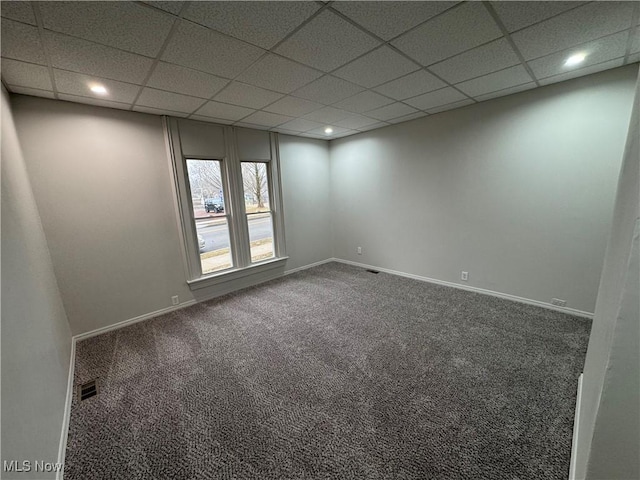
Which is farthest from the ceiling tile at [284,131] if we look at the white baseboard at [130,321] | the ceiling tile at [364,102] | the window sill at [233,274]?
the white baseboard at [130,321]

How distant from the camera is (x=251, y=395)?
6.22 feet

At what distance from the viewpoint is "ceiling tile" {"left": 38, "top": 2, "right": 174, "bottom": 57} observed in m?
1.32

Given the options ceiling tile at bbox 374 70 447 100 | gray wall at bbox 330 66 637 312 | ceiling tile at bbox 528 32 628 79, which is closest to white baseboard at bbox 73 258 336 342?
gray wall at bbox 330 66 637 312

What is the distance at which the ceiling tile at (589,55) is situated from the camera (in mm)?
1859

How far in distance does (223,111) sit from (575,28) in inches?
127

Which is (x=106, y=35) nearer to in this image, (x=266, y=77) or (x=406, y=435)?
(x=266, y=77)

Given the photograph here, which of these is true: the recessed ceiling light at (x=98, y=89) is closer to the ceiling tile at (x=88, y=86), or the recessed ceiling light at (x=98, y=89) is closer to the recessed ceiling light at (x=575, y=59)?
the ceiling tile at (x=88, y=86)

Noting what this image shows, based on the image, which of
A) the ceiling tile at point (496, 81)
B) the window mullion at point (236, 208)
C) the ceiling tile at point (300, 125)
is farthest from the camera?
the window mullion at point (236, 208)

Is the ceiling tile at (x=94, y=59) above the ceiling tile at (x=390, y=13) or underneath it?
underneath

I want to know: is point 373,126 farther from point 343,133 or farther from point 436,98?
point 436,98

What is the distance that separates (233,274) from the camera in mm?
3881

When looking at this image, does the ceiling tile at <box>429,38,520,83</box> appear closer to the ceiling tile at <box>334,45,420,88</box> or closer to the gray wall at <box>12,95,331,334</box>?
the ceiling tile at <box>334,45,420,88</box>

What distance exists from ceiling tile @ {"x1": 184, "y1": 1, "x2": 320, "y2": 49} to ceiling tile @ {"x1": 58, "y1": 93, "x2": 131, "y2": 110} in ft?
6.08

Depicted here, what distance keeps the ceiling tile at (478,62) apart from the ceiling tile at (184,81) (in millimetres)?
1965
